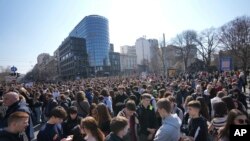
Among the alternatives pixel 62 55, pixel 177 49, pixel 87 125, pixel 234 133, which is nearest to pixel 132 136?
pixel 87 125

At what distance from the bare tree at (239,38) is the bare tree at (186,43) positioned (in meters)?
28.9

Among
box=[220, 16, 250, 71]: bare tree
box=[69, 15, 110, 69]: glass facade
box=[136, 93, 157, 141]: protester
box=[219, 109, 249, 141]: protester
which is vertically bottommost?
box=[136, 93, 157, 141]: protester

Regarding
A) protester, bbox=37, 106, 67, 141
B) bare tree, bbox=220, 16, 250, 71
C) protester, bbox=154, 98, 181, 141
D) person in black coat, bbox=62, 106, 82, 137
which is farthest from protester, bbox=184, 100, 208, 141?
bare tree, bbox=220, 16, 250, 71

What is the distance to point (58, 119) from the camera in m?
5.40

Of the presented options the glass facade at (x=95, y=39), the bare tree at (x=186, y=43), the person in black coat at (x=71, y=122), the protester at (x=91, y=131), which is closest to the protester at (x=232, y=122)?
the protester at (x=91, y=131)

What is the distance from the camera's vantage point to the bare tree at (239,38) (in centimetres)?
4109

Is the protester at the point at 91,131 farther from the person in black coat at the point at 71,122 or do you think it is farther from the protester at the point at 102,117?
the person in black coat at the point at 71,122

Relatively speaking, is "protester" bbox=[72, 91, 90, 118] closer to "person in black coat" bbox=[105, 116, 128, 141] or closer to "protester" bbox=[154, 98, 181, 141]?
"protester" bbox=[154, 98, 181, 141]

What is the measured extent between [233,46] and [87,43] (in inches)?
3434

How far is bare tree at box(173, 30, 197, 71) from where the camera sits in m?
75.4

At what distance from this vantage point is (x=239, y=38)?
4225cm

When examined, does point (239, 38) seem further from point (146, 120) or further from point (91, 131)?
point (91, 131)

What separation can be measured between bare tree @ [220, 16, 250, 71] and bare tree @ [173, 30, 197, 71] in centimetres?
2889

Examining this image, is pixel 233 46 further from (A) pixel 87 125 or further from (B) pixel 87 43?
(B) pixel 87 43
